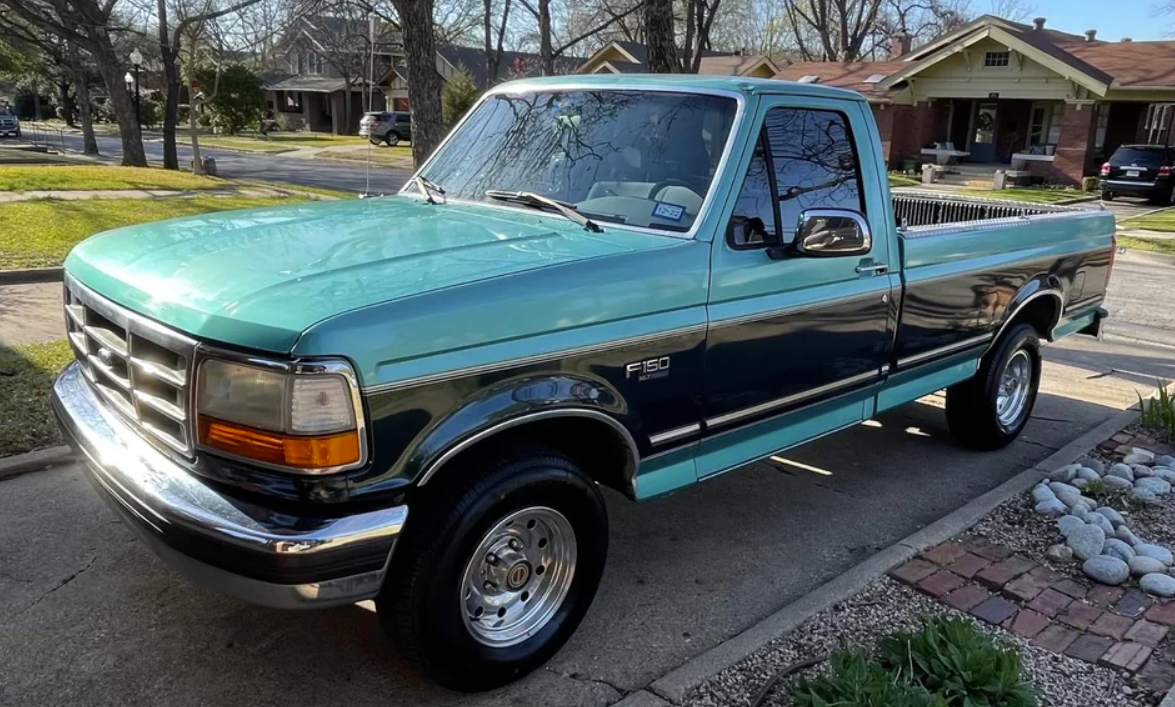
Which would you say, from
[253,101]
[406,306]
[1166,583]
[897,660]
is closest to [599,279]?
[406,306]

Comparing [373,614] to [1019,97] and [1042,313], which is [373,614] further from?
[1019,97]

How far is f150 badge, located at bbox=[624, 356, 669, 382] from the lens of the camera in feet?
10.6

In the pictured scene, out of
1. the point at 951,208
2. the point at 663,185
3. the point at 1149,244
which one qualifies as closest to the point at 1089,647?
the point at 663,185

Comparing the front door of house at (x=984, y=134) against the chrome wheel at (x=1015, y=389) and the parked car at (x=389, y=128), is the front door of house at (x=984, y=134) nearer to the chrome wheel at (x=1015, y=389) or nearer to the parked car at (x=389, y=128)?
the parked car at (x=389, y=128)

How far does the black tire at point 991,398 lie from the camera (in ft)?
18.1

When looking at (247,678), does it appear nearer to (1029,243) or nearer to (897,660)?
(897,660)

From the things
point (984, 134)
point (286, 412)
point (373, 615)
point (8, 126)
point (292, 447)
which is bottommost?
point (373, 615)

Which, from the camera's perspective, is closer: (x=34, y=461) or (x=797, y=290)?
(x=797, y=290)

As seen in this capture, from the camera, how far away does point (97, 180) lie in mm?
18625

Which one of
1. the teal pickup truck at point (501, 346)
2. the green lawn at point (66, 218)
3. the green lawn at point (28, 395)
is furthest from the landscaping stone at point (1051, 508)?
the green lawn at point (66, 218)

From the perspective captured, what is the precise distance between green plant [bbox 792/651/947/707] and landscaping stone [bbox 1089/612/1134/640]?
3.97ft

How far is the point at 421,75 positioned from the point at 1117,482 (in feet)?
28.6

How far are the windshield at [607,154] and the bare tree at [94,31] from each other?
2041 centimetres

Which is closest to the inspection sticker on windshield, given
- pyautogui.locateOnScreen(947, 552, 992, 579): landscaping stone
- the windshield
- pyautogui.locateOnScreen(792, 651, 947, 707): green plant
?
the windshield
